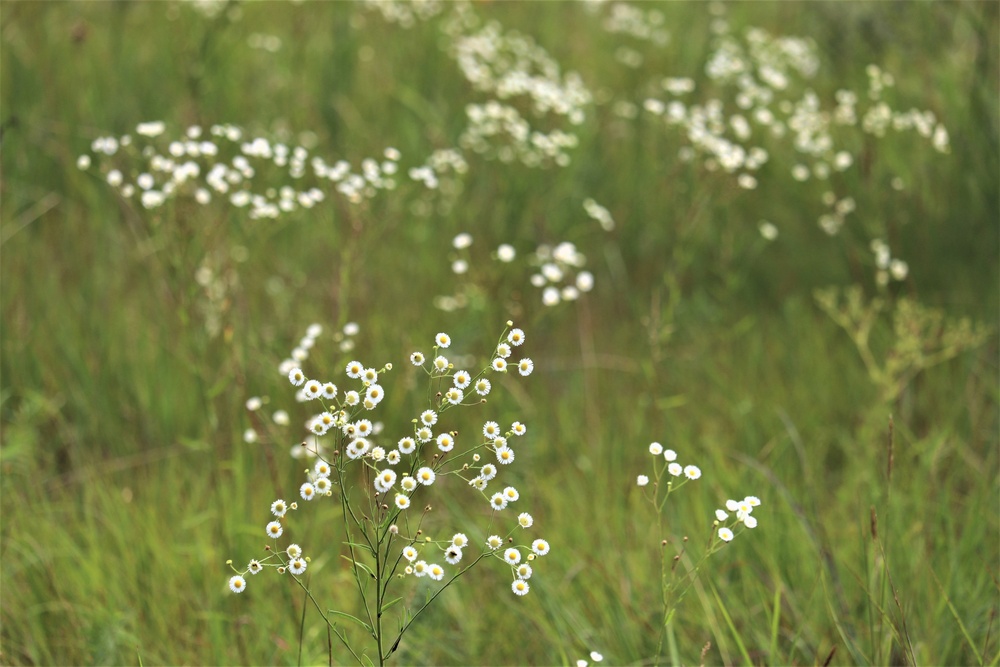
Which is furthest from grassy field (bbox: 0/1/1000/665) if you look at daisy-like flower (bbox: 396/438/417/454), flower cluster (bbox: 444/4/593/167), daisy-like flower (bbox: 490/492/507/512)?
daisy-like flower (bbox: 396/438/417/454)

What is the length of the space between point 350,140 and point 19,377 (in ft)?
6.77

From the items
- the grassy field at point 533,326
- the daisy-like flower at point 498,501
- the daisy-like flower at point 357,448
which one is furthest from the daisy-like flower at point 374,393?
the grassy field at point 533,326

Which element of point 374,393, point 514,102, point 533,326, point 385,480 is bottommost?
point 533,326

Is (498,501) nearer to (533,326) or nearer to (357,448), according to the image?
(357,448)

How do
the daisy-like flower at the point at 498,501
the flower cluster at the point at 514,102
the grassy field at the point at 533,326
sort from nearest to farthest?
the daisy-like flower at the point at 498,501 < the grassy field at the point at 533,326 < the flower cluster at the point at 514,102

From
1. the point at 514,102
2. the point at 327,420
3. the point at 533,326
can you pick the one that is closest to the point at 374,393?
the point at 327,420

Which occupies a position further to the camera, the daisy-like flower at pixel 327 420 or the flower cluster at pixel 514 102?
the flower cluster at pixel 514 102

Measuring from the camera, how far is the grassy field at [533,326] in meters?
2.38

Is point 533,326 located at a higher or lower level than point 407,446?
lower

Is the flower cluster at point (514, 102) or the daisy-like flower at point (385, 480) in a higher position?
the flower cluster at point (514, 102)

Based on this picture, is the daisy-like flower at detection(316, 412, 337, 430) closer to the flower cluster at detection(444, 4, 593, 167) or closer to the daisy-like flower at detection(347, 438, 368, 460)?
the daisy-like flower at detection(347, 438, 368, 460)

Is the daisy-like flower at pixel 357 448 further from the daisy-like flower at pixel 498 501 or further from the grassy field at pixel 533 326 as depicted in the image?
the grassy field at pixel 533 326

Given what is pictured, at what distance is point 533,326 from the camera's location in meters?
3.09

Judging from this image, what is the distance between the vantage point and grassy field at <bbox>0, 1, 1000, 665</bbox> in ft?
7.82
